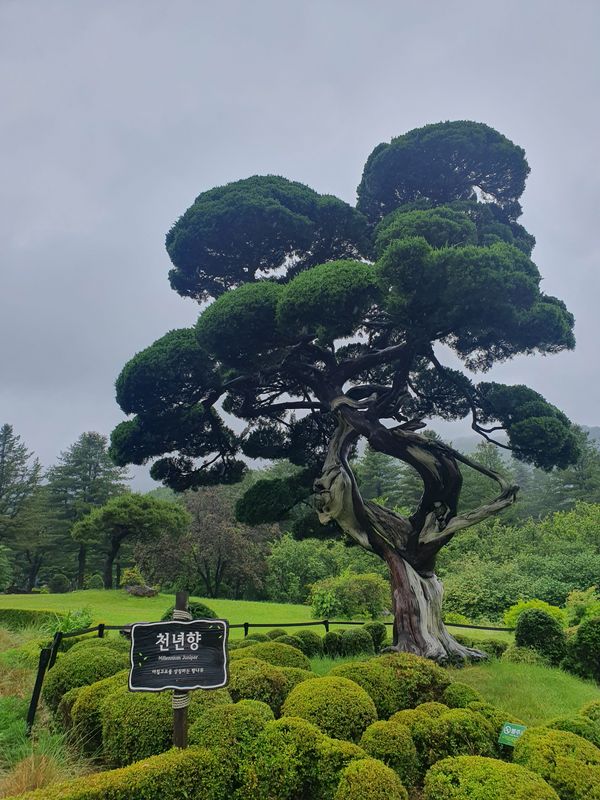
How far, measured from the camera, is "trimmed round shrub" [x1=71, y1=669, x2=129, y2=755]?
3.96m

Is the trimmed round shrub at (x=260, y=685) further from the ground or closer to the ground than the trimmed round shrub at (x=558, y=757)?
further from the ground

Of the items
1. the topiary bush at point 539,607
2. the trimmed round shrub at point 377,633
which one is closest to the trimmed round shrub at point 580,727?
the trimmed round shrub at point 377,633

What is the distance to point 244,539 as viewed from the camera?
924 inches

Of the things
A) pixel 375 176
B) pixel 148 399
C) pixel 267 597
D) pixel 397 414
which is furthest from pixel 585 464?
pixel 148 399

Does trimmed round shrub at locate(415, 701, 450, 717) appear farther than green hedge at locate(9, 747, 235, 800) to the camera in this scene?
Yes

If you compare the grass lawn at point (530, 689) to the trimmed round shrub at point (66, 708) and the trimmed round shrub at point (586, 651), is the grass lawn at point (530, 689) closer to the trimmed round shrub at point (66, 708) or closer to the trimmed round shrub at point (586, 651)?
the trimmed round shrub at point (586, 651)

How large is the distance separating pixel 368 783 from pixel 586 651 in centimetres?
562

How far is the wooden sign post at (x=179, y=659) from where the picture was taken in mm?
3248

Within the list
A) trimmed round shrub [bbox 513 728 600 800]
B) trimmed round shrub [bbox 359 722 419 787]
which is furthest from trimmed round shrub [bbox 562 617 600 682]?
trimmed round shrub [bbox 359 722 419 787]

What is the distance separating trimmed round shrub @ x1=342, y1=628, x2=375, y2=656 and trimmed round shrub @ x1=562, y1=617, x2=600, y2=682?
9.53 feet

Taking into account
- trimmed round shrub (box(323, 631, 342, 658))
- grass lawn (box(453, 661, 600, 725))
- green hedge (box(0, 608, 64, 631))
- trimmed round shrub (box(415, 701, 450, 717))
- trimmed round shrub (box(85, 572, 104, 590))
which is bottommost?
trimmed round shrub (box(85, 572, 104, 590))

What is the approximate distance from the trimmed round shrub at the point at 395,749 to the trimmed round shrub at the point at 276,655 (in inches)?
77.0

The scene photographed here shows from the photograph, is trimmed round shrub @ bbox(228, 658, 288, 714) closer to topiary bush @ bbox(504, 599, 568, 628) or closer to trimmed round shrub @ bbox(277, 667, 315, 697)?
trimmed round shrub @ bbox(277, 667, 315, 697)

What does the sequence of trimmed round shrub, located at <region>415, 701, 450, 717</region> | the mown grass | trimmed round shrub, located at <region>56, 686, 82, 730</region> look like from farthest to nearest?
the mown grass, trimmed round shrub, located at <region>56, 686, 82, 730</region>, trimmed round shrub, located at <region>415, 701, 450, 717</region>
